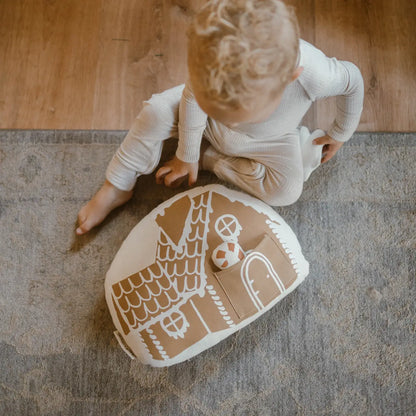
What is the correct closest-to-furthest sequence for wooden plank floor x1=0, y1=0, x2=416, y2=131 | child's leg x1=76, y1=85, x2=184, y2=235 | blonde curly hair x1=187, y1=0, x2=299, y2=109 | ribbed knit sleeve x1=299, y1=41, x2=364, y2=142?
1. blonde curly hair x1=187, y1=0, x2=299, y2=109
2. ribbed knit sleeve x1=299, y1=41, x2=364, y2=142
3. child's leg x1=76, y1=85, x2=184, y2=235
4. wooden plank floor x1=0, y1=0, x2=416, y2=131

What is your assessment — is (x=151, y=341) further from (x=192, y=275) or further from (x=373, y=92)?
(x=373, y=92)

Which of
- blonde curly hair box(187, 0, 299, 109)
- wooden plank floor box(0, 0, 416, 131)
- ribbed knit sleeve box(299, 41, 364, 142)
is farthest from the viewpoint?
wooden plank floor box(0, 0, 416, 131)

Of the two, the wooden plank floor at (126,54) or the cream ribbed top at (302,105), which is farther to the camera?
the wooden plank floor at (126,54)

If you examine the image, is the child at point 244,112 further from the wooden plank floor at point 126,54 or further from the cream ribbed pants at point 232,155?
the wooden plank floor at point 126,54

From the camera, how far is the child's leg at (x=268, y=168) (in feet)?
2.80

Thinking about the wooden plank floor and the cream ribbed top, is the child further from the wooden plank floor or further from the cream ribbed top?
the wooden plank floor

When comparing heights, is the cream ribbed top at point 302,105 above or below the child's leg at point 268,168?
above

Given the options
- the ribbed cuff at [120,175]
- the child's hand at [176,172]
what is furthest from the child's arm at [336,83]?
the ribbed cuff at [120,175]

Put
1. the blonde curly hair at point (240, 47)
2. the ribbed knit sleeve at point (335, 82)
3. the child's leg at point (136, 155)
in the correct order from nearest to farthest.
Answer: the blonde curly hair at point (240, 47)
the ribbed knit sleeve at point (335, 82)
the child's leg at point (136, 155)

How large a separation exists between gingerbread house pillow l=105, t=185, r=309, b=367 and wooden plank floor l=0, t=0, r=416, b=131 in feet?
0.92

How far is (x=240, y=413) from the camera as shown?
89 cm

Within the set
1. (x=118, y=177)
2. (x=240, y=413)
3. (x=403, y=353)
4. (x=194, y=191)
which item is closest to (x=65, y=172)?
(x=118, y=177)

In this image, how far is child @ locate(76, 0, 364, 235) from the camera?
542 mm

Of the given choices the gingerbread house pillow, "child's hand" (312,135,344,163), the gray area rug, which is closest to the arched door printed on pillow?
the gingerbread house pillow
